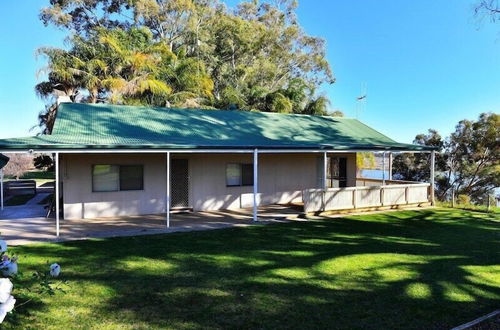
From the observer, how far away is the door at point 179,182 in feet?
46.0

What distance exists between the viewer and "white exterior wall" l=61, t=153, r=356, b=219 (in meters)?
12.6

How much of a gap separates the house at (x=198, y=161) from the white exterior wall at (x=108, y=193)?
0.03 m

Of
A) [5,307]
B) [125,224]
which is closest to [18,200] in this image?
[125,224]

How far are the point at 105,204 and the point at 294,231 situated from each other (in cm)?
650

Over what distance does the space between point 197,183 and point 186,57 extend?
798 inches

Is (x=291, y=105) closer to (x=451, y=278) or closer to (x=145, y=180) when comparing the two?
(x=145, y=180)

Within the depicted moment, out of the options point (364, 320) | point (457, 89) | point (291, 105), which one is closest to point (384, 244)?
point (364, 320)

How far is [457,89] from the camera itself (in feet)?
115

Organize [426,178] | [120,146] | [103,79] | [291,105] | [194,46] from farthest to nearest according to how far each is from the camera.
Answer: [194,46], [426,178], [291,105], [103,79], [120,146]

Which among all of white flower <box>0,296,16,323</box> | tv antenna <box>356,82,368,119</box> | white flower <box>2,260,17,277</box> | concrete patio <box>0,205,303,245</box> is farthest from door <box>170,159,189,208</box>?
tv antenna <box>356,82,368,119</box>

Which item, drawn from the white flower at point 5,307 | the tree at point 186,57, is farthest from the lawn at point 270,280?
the tree at point 186,57

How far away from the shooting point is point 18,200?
1783 centimetres

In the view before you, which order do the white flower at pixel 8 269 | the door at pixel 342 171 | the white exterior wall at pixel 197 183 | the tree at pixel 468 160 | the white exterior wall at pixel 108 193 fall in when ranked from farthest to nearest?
the tree at pixel 468 160 < the door at pixel 342 171 < the white exterior wall at pixel 197 183 < the white exterior wall at pixel 108 193 < the white flower at pixel 8 269

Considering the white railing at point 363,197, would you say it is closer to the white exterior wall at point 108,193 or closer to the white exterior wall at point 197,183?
the white exterior wall at point 197,183
